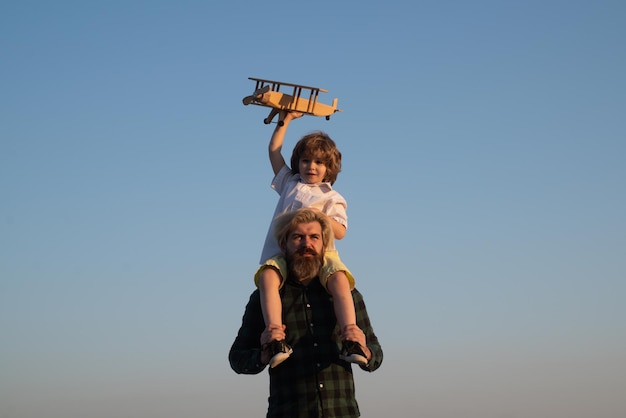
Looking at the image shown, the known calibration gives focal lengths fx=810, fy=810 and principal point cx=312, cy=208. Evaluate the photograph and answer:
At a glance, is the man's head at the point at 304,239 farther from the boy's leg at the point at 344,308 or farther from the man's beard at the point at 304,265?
the boy's leg at the point at 344,308

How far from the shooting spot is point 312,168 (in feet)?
26.2

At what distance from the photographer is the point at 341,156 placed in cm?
821

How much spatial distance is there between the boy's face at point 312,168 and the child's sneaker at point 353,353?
204 cm

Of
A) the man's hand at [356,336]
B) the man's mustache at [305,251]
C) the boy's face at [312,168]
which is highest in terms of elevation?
the boy's face at [312,168]

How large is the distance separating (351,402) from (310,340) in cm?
60

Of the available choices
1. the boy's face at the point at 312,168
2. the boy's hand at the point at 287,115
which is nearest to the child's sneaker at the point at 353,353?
the boy's face at the point at 312,168

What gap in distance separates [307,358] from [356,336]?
18.0 inches

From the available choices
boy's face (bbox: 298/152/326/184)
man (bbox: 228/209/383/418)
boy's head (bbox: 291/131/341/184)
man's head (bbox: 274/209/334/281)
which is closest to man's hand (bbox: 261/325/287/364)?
man (bbox: 228/209/383/418)

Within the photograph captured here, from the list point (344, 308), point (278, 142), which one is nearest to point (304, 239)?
point (344, 308)

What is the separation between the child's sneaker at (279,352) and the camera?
6336 mm

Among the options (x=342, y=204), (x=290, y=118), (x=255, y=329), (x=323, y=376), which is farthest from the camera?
(x=290, y=118)

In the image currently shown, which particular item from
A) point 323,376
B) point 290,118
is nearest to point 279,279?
point 323,376

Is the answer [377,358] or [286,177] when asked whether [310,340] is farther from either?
[286,177]

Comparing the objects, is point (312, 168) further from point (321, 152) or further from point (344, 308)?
point (344, 308)
